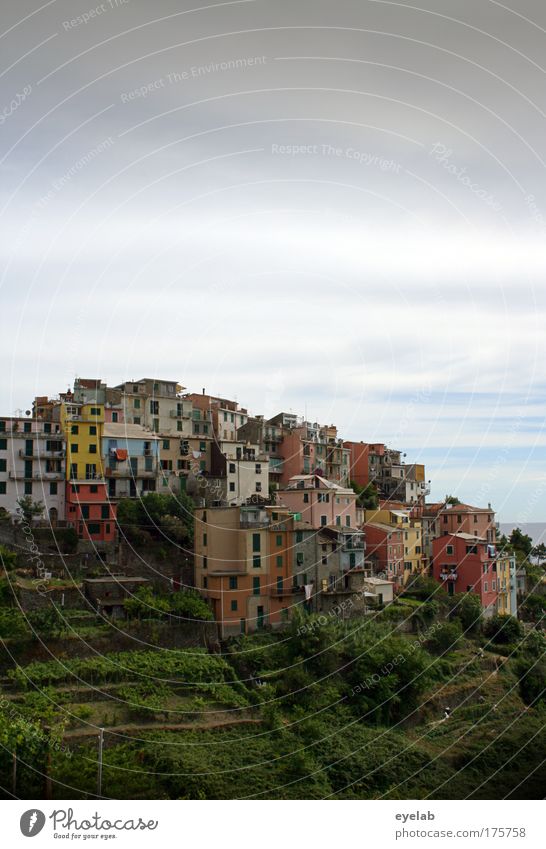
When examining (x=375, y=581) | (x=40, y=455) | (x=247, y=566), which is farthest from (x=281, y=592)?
(x=40, y=455)

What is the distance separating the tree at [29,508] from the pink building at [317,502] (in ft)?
17.2

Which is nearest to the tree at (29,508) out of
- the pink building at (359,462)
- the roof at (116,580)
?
the roof at (116,580)

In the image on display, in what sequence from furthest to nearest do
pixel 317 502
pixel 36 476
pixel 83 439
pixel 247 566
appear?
pixel 83 439, pixel 317 502, pixel 36 476, pixel 247 566

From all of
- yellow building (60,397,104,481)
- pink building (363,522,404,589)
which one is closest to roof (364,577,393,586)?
pink building (363,522,404,589)

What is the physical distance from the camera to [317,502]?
69.1ft

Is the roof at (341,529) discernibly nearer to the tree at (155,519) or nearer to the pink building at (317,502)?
the pink building at (317,502)

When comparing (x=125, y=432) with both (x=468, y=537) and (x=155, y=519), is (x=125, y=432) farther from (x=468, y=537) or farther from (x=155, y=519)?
(x=468, y=537)

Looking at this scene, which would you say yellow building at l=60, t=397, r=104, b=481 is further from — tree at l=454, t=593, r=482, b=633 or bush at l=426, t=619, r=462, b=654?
tree at l=454, t=593, r=482, b=633

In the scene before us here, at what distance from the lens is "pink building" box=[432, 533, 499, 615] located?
76.3 feet

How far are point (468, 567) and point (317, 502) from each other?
4.89m

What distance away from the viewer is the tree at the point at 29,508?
19.8 meters

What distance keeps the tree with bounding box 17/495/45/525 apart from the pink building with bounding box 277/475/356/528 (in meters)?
5.25

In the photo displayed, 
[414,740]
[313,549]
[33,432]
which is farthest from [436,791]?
[33,432]
